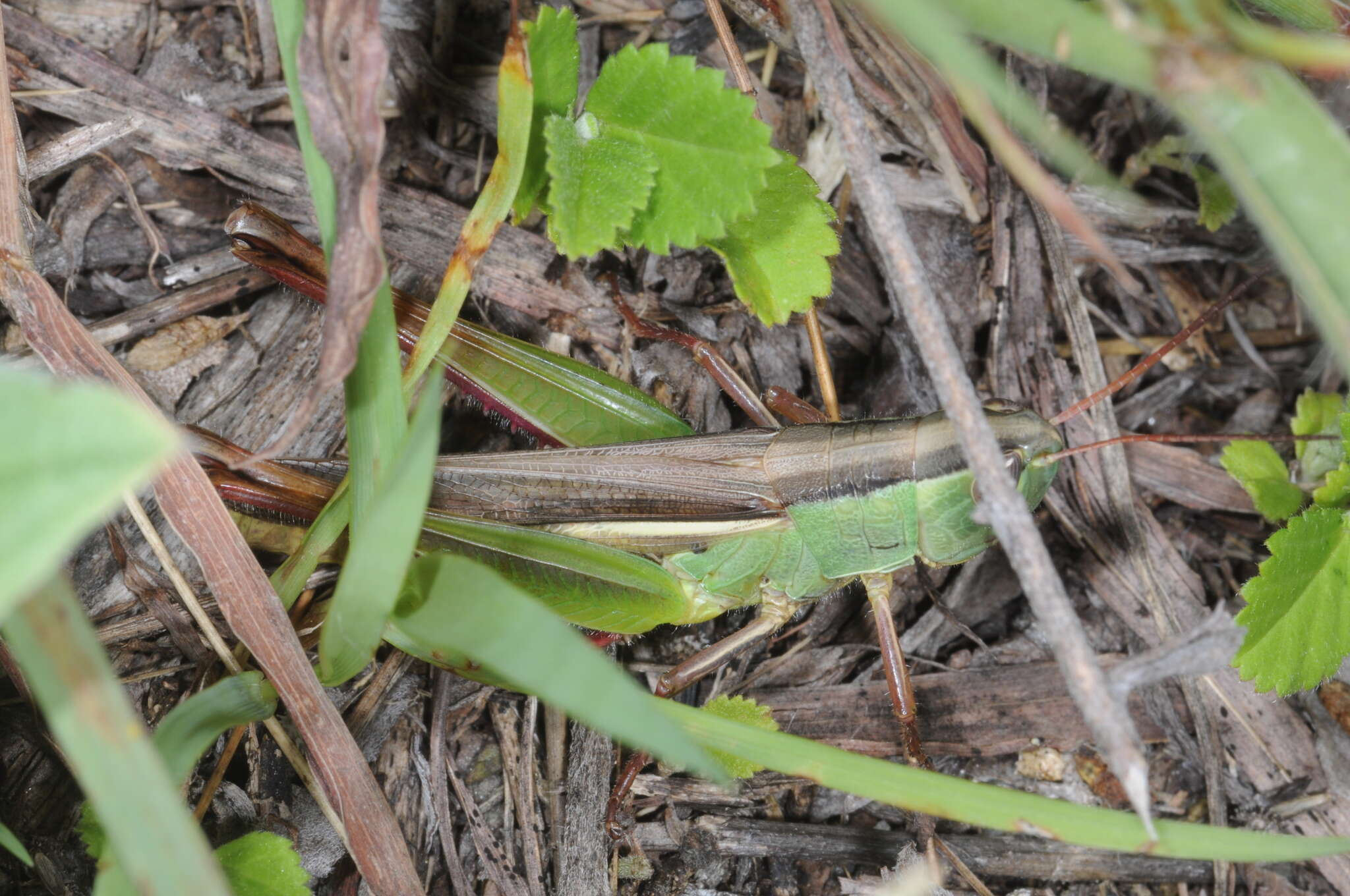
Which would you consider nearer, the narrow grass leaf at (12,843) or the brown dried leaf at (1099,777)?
the narrow grass leaf at (12,843)

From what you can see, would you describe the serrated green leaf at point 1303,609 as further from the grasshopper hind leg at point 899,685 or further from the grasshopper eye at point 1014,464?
the grasshopper hind leg at point 899,685

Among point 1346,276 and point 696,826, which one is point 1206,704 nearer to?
point 696,826

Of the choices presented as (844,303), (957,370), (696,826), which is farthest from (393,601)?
(844,303)

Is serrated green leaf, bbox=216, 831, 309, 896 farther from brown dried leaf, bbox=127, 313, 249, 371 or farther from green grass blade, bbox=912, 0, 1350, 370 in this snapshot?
green grass blade, bbox=912, 0, 1350, 370

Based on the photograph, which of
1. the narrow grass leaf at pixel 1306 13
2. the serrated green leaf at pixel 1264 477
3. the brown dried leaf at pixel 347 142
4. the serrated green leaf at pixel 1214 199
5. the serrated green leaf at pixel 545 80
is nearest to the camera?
the brown dried leaf at pixel 347 142

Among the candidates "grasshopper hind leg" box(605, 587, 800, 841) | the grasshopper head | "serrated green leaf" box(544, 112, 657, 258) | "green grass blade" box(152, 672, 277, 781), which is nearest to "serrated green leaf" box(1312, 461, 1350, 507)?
the grasshopper head

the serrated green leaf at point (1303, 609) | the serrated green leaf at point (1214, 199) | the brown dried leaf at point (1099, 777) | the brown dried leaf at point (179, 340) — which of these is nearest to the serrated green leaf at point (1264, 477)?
the serrated green leaf at point (1303, 609)

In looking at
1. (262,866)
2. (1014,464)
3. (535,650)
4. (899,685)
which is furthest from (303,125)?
(899,685)
